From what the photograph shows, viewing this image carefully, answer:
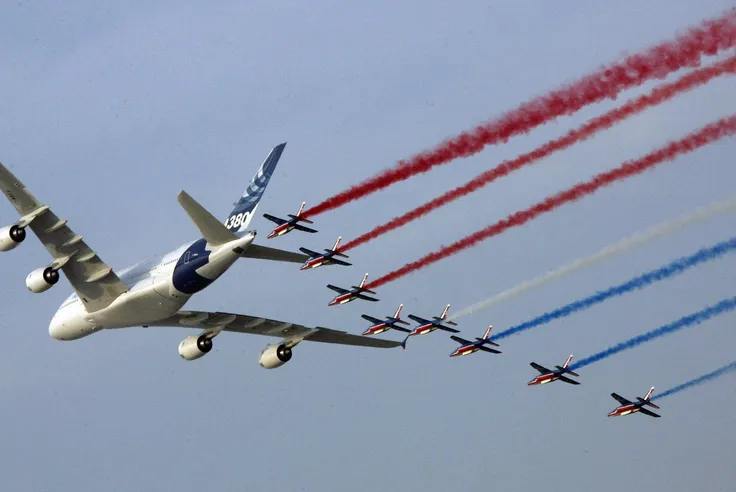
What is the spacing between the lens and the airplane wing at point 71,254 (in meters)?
51.7

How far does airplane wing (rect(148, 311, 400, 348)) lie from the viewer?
2260 inches

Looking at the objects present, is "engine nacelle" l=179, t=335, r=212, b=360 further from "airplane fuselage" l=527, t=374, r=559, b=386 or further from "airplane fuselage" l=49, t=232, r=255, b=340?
"airplane fuselage" l=527, t=374, r=559, b=386

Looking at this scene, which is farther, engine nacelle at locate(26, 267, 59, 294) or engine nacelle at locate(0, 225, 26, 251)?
engine nacelle at locate(26, 267, 59, 294)

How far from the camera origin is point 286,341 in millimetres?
58219

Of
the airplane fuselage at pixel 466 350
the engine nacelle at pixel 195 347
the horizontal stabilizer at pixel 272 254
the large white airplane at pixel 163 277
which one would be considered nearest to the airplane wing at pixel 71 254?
the large white airplane at pixel 163 277

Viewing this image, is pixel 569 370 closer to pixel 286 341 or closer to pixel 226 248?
pixel 286 341

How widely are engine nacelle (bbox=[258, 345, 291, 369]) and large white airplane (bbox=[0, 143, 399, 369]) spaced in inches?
1.6

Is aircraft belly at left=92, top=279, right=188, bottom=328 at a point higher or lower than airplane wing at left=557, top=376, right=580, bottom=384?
lower

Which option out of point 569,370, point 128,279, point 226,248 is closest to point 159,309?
point 128,279

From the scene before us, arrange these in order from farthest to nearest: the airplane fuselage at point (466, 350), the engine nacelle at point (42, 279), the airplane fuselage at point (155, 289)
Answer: the airplane fuselage at point (466, 350) → the engine nacelle at point (42, 279) → the airplane fuselage at point (155, 289)

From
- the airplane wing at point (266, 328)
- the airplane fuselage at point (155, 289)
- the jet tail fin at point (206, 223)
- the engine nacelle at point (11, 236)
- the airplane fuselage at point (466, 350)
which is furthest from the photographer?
the airplane fuselage at point (466, 350)

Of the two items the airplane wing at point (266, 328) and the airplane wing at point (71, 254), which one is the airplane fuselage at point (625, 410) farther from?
the airplane wing at point (71, 254)

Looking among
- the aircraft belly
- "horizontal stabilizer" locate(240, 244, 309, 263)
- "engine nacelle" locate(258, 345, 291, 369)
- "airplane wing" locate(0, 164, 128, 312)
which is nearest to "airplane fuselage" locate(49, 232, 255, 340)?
the aircraft belly

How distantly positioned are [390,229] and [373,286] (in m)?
6.56
